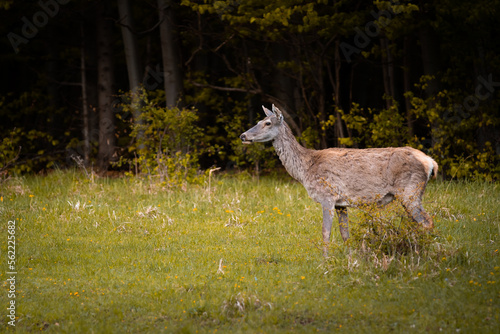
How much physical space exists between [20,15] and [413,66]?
37.3 feet

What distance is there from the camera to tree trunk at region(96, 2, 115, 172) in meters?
17.5

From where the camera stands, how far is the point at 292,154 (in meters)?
8.88

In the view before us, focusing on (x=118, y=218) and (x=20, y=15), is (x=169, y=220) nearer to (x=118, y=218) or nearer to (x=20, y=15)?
(x=118, y=218)

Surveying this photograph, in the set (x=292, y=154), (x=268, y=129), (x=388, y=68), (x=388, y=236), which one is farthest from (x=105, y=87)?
(x=388, y=236)

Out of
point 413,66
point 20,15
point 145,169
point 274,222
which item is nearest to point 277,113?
point 274,222

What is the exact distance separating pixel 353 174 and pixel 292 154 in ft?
3.16

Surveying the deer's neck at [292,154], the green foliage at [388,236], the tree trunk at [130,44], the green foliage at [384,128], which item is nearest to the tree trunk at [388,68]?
the green foliage at [384,128]

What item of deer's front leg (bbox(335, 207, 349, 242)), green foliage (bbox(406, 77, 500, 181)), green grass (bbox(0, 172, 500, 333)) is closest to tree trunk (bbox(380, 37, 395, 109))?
green foliage (bbox(406, 77, 500, 181))

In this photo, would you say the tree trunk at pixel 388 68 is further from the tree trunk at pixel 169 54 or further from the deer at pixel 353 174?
the deer at pixel 353 174

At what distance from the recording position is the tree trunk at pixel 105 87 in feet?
57.6

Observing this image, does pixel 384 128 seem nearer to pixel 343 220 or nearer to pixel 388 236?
pixel 343 220

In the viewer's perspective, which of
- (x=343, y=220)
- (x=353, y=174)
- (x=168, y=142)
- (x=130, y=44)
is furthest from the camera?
(x=130, y=44)

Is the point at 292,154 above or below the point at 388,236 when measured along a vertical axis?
above

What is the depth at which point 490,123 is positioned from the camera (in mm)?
13578
